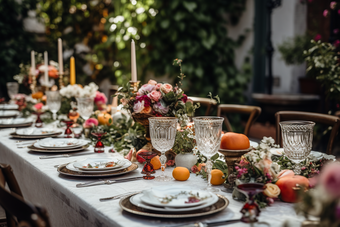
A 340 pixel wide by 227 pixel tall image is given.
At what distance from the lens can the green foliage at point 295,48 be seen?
14.4 feet

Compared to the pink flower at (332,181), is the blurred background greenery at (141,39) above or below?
above

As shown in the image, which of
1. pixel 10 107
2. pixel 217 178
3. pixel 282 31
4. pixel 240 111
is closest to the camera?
pixel 217 178

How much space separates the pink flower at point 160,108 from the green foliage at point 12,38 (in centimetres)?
331

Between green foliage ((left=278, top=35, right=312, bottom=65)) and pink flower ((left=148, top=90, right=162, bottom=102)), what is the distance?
340cm

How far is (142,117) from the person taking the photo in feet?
4.66

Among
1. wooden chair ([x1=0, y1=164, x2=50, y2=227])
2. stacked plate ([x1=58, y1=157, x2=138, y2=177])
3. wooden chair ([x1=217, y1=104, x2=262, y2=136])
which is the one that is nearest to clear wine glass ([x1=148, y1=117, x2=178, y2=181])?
stacked plate ([x1=58, y1=157, x2=138, y2=177])

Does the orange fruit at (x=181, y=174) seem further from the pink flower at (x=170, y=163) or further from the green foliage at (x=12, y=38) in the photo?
the green foliage at (x=12, y=38)

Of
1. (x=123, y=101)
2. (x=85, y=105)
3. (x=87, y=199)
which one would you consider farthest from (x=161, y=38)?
(x=87, y=199)

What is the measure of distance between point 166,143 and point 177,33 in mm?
3314

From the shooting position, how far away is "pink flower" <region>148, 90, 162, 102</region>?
1375mm

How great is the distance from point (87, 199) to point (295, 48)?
13.3 feet

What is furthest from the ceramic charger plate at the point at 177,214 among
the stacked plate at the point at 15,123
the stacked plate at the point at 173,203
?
the stacked plate at the point at 15,123

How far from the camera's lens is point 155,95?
1376mm

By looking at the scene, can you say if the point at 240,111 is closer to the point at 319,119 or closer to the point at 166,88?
the point at 319,119
